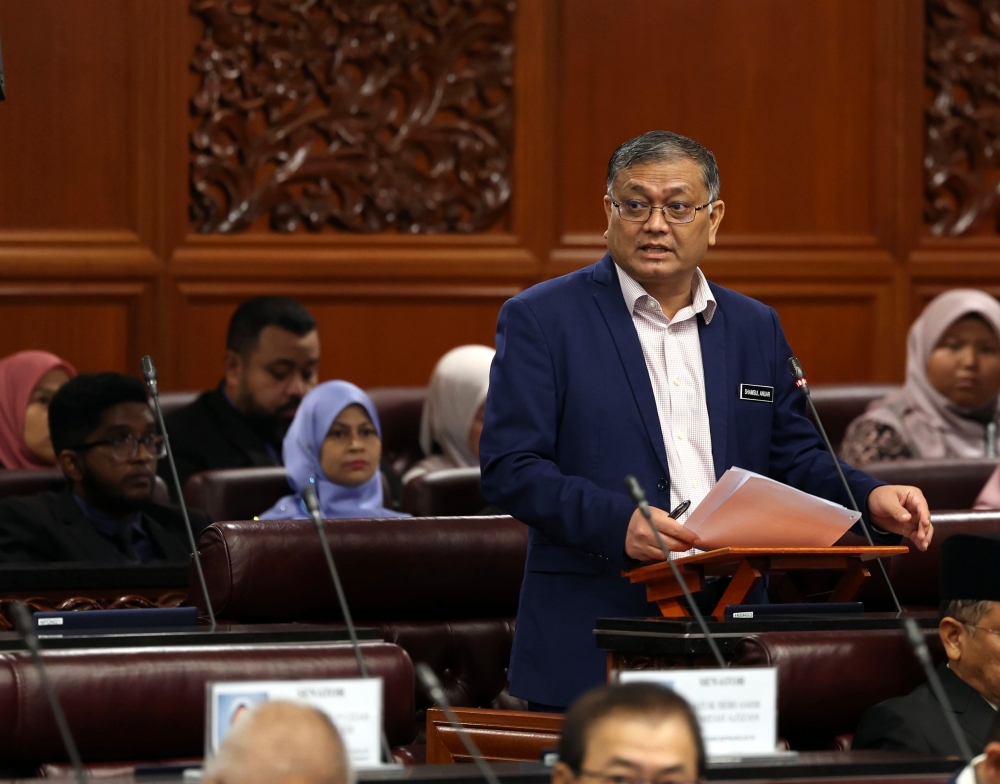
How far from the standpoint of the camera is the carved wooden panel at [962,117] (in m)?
6.94

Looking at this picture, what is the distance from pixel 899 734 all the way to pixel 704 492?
0.50 m

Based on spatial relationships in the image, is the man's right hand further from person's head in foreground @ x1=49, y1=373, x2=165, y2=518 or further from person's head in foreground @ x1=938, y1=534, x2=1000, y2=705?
person's head in foreground @ x1=49, y1=373, x2=165, y2=518

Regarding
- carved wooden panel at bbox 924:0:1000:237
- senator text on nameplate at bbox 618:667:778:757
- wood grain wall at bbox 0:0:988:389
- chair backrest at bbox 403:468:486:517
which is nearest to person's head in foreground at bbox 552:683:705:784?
senator text on nameplate at bbox 618:667:778:757

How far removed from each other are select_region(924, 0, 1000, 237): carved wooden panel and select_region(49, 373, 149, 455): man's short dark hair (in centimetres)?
386

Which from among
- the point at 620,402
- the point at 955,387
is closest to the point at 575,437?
the point at 620,402

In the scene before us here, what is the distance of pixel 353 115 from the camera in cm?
643

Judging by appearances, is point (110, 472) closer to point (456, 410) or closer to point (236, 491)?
point (236, 491)

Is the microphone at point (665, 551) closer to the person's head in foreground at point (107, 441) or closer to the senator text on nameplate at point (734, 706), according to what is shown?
the senator text on nameplate at point (734, 706)

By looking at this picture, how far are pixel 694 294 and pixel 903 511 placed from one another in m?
0.50

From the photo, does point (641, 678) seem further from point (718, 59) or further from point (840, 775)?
point (718, 59)

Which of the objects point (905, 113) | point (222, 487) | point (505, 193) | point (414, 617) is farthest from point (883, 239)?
point (414, 617)

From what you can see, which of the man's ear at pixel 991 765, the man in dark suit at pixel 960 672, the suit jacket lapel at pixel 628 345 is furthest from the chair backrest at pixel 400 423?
the man's ear at pixel 991 765

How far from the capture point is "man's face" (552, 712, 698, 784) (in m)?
1.73

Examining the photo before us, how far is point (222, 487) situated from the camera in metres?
4.55
